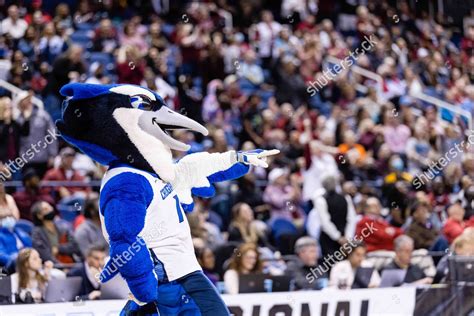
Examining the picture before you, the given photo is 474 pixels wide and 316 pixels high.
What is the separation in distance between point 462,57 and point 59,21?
8.26 meters

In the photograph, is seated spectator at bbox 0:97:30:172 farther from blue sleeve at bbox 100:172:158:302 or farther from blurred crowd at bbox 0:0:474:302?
blue sleeve at bbox 100:172:158:302

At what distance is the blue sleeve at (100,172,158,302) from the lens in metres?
5.78

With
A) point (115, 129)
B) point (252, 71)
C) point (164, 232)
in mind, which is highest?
point (115, 129)

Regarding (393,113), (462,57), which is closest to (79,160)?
(393,113)

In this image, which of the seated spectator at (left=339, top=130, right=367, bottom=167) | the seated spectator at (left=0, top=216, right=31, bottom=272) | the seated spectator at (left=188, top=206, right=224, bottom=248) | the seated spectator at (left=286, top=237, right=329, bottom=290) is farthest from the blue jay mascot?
the seated spectator at (left=339, top=130, right=367, bottom=167)

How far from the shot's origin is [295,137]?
46.5ft

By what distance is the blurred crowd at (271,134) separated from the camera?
34.0ft

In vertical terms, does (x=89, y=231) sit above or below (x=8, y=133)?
above

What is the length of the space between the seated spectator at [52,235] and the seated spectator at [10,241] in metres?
0.13

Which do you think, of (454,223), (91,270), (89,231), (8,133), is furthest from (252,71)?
(91,270)

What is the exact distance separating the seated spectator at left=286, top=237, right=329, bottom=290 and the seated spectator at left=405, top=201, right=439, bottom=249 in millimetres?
1582

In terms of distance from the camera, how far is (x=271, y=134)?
554 inches

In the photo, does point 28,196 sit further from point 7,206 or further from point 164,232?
point 164,232

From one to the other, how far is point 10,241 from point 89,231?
958 mm
